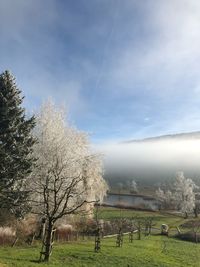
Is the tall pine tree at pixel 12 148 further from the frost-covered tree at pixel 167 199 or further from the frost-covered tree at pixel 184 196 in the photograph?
the frost-covered tree at pixel 167 199

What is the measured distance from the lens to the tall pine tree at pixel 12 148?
112ft

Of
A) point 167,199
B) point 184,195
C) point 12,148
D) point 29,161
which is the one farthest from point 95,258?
point 167,199

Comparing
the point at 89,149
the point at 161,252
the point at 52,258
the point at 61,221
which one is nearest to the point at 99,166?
the point at 89,149

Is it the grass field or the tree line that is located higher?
the tree line

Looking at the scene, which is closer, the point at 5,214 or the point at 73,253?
the point at 73,253

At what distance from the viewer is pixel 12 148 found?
114 ft

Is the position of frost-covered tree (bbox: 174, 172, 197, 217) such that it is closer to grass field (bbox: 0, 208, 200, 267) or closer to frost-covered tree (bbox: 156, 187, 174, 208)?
frost-covered tree (bbox: 156, 187, 174, 208)

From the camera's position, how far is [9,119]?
3469 centimetres

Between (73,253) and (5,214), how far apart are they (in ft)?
33.2

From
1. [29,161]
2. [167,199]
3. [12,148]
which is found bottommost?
[29,161]

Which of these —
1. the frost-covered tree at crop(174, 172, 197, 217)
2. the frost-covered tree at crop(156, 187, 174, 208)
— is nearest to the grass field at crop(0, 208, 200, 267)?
the frost-covered tree at crop(174, 172, 197, 217)

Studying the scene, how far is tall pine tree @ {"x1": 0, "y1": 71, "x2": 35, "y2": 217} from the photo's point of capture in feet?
112

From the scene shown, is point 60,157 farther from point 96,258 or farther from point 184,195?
point 184,195

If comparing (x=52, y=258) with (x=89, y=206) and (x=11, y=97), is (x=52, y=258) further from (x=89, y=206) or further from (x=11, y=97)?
(x=89, y=206)
